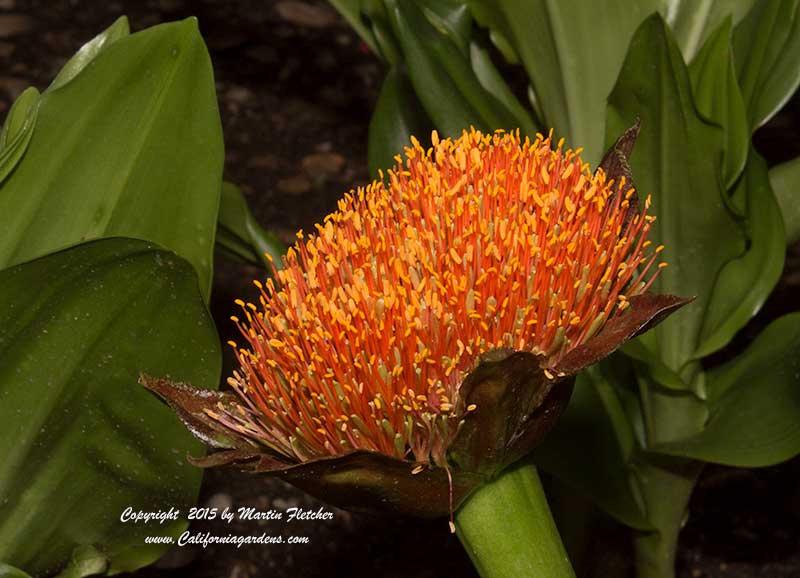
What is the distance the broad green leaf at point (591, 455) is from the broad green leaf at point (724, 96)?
0.19 meters

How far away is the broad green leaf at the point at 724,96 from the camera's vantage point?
0.83 meters

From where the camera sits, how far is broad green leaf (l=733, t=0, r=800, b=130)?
0.87 metres

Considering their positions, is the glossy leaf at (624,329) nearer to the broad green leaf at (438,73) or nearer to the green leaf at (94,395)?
the green leaf at (94,395)

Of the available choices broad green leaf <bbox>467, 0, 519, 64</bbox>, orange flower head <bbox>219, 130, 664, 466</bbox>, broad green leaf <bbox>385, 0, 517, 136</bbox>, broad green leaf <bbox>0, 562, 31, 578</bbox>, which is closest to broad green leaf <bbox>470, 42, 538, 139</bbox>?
broad green leaf <bbox>467, 0, 519, 64</bbox>

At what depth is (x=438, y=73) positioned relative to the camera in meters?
0.88

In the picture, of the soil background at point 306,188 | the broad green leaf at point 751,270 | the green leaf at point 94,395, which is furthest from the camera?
the soil background at point 306,188

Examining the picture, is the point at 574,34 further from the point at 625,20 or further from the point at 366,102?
the point at 366,102

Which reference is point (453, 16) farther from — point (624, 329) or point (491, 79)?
point (624, 329)

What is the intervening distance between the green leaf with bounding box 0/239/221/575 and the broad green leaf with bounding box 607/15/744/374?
13.8 inches

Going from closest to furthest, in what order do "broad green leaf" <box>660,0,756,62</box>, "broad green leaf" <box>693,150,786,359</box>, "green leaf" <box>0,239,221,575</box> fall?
"green leaf" <box>0,239,221,575</box> < "broad green leaf" <box>693,150,786,359</box> < "broad green leaf" <box>660,0,756,62</box>

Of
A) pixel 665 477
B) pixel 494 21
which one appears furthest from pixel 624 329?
pixel 494 21

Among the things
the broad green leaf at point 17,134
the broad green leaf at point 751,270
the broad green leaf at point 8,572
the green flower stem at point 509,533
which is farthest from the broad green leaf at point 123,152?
the broad green leaf at point 751,270

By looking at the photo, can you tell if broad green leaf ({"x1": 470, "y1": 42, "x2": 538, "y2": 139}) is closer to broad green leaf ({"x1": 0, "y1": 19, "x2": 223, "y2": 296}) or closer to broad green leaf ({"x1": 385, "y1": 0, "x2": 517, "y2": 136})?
broad green leaf ({"x1": 385, "y1": 0, "x2": 517, "y2": 136})

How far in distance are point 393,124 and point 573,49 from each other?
167 mm
